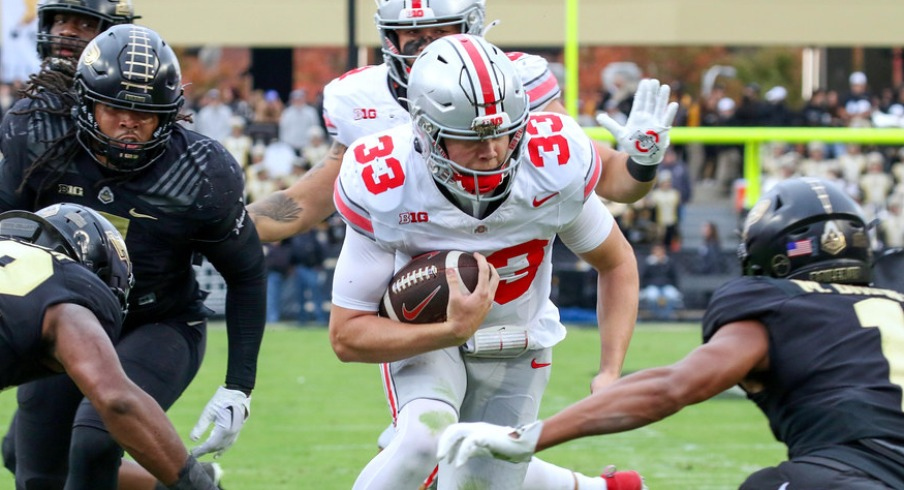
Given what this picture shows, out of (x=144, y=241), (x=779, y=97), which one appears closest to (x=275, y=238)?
(x=144, y=241)

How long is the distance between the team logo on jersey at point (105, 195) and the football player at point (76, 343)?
723mm

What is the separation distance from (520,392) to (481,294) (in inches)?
24.5

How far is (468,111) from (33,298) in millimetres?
1275

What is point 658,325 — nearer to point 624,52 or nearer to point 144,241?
point 144,241

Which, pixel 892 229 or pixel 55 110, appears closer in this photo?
pixel 55 110

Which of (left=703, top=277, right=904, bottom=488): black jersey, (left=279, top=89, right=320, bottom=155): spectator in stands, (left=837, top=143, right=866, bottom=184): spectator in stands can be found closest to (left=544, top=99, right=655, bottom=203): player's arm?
(left=703, top=277, right=904, bottom=488): black jersey

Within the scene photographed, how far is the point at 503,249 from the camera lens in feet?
13.4

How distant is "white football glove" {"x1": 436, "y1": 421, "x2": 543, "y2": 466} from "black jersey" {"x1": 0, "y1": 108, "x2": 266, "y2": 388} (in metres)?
1.53

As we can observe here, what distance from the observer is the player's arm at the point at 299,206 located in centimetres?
516

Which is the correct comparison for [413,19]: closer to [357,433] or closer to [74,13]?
[74,13]

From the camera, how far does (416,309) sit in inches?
154

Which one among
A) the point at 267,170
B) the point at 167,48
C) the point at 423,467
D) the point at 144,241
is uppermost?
the point at 167,48

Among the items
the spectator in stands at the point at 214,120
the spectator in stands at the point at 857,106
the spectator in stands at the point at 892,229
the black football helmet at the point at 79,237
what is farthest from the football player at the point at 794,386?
the spectator in stands at the point at 214,120

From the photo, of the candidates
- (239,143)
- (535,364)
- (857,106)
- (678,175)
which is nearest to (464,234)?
(535,364)
